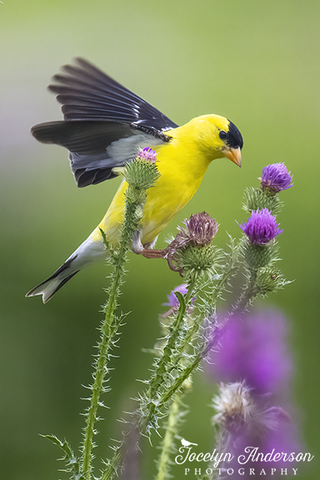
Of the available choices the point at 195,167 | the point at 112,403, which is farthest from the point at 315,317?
the point at 195,167

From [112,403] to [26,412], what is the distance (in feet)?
1.19

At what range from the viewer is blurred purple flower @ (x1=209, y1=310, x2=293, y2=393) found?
0.61 meters

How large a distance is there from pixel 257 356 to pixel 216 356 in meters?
0.05

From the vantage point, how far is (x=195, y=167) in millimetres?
1183

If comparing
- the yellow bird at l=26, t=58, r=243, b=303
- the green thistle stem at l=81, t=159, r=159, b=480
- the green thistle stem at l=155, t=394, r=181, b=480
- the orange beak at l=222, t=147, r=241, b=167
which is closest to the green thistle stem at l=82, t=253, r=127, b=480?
the green thistle stem at l=81, t=159, r=159, b=480

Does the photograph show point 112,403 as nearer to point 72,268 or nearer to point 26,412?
point 26,412

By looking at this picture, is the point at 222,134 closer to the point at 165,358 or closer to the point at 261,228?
the point at 261,228

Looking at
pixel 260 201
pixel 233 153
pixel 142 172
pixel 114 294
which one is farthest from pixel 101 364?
pixel 233 153

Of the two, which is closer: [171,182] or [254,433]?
[254,433]

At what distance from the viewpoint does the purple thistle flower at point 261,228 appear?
2.60 feet

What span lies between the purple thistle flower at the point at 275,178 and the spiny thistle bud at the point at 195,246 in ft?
0.56

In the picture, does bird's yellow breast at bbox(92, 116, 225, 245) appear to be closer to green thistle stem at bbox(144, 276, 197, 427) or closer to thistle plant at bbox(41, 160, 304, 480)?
thistle plant at bbox(41, 160, 304, 480)

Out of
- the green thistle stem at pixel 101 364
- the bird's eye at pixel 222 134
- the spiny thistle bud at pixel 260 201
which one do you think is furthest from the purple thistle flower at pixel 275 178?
the green thistle stem at pixel 101 364

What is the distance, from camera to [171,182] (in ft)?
3.73
